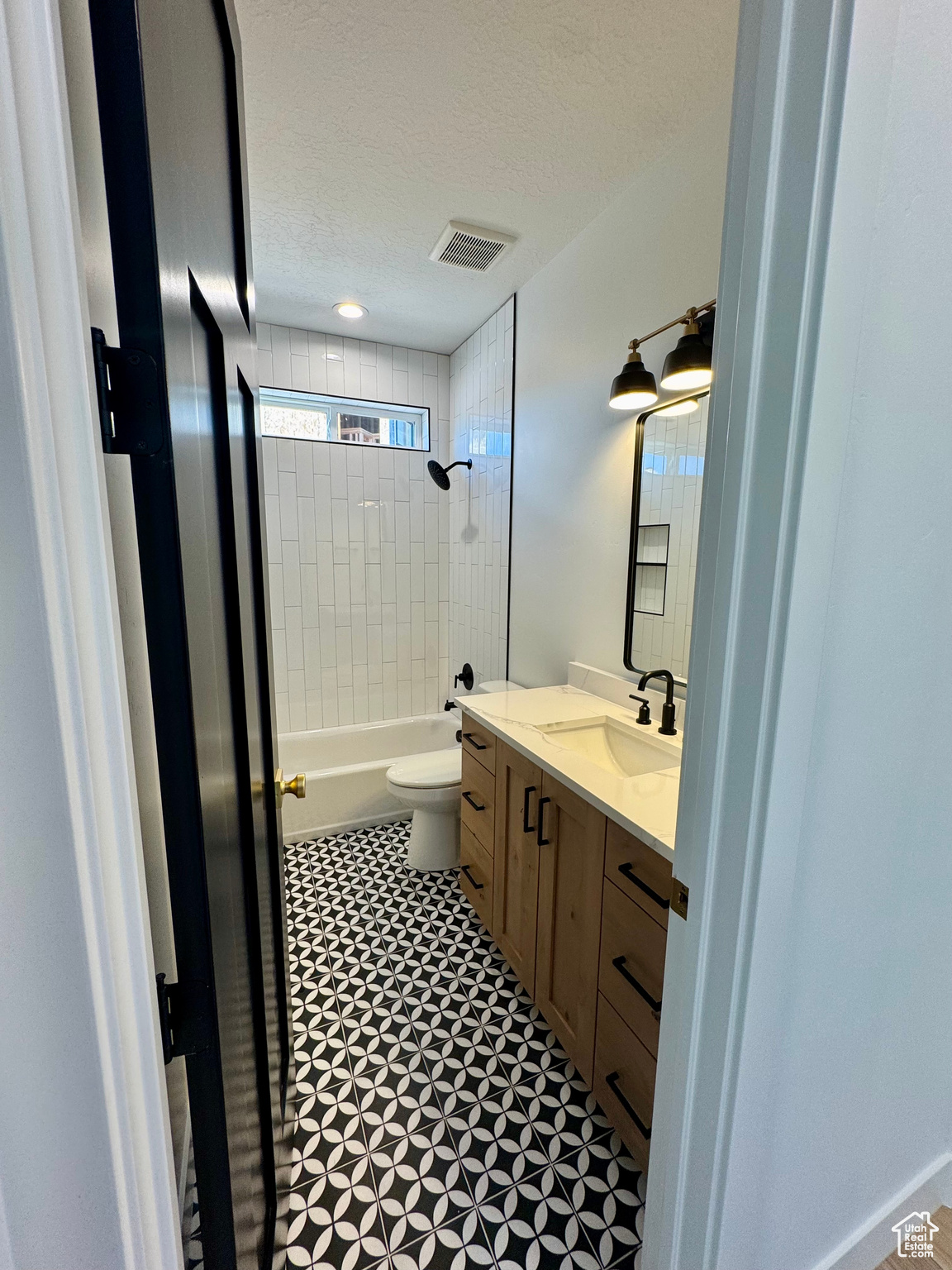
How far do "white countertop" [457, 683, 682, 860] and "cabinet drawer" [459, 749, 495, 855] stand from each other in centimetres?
21

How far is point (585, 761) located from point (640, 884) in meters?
0.35

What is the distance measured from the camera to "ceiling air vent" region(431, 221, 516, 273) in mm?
1856

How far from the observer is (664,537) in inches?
64.5

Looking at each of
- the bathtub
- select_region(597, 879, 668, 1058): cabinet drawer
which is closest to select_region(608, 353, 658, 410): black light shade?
select_region(597, 879, 668, 1058): cabinet drawer

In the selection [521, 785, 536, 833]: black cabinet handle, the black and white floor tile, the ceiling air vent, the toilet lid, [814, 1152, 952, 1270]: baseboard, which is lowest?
the black and white floor tile

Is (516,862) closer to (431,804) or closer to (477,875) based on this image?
(477,875)

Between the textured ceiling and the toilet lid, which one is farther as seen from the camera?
the toilet lid

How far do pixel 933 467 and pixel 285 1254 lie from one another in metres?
1.79

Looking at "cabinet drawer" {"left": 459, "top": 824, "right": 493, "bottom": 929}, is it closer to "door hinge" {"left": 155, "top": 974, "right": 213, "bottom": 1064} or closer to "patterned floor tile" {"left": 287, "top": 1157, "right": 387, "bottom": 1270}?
"patterned floor tile" {"left": 287, "top": 1157, "right": 387, "bottom": 1270}

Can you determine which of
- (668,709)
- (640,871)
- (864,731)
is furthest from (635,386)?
(640,871)

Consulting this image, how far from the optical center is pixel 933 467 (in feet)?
2.16

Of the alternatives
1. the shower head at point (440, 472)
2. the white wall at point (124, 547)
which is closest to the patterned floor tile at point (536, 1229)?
the white wall at point (124, 547)

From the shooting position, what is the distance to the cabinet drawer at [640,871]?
3.29ft

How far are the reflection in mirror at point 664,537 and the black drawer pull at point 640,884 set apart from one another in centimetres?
68
